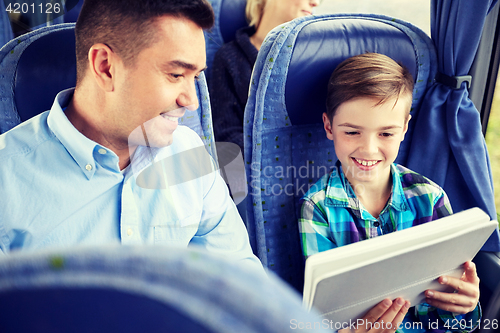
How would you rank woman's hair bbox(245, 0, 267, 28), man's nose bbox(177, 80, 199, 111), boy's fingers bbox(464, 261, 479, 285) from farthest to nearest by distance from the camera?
1. woman's hair bbox(245, 0, 267, 28)
2. boy's fingers bbox(464, 261, 479, 285)
3. man's nose bbox(177, 80, 199, 111)

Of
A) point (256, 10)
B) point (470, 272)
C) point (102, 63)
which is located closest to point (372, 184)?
point (470, 272)

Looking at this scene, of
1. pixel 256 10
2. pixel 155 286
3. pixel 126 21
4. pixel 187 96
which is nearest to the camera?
pixel 155 286

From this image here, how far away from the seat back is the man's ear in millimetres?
222

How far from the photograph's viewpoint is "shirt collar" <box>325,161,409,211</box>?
0.97 metres

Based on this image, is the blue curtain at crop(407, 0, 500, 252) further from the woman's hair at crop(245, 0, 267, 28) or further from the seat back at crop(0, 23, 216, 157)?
the seat back at crop(0, 23, 216, 157)

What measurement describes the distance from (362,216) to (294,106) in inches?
14.2

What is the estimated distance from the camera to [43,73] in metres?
0.84

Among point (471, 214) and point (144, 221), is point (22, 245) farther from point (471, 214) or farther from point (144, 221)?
point (471, 214)

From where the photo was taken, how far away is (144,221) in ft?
2.61

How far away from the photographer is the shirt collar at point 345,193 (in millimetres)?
975

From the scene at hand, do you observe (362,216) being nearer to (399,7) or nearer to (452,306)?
(452,306)

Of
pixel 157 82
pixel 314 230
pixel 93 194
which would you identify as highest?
pixel 157 82

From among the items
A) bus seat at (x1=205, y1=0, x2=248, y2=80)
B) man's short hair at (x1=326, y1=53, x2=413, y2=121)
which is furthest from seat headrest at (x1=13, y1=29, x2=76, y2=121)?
bus seat at (x1=205, y1=0, x2=248, y2=80)

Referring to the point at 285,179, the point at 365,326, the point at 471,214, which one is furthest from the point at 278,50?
the point at 365,326
